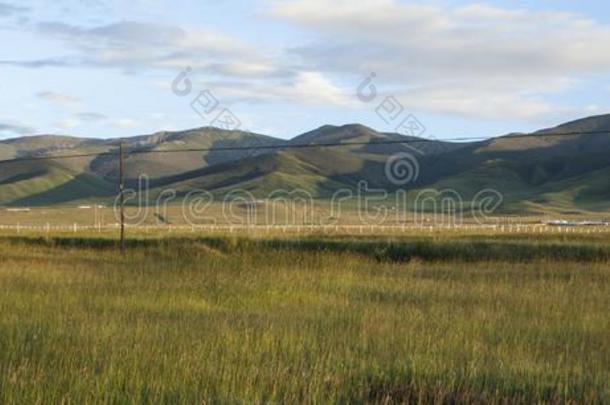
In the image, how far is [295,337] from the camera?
10.5m

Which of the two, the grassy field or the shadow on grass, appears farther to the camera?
the shadow on grass

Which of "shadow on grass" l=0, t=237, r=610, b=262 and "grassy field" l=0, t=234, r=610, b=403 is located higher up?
"grassy field" l=0, t=234, r=610, b=403

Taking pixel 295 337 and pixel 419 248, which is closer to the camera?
pixel 295 337

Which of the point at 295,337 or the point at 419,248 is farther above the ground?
the point at 295,337

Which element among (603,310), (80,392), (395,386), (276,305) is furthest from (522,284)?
(80,392)

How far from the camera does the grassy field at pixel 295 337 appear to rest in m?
7.84

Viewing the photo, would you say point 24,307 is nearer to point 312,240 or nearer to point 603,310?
point 603,310

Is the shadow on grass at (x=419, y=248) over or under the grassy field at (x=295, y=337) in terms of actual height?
under

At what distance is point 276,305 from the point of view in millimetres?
14914

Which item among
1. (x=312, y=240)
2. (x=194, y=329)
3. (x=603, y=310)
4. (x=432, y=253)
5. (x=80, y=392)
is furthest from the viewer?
(x=312, y=240)

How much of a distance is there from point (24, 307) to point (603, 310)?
9.49 meters

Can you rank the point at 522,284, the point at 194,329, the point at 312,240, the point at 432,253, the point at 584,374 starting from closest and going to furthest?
the point at 584,374 < the point at 194,329 < the point at 522,284 < the point at 432,253 < the point at 312,240

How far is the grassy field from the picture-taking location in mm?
7840

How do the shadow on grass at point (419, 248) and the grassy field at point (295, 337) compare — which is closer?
the grassy field at point (295, 337)
